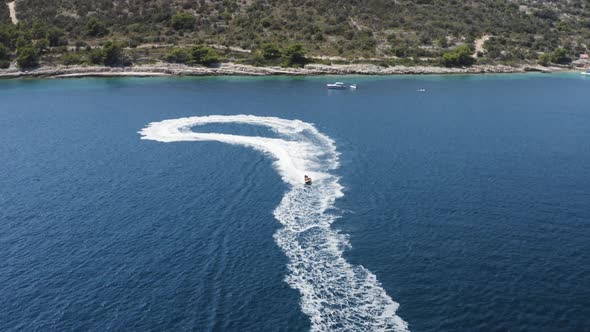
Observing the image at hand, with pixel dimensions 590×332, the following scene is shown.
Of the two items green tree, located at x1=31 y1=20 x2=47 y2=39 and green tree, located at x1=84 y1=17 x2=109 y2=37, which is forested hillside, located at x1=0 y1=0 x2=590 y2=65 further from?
green tree, located at x1=31 y1=20 x2=47 y2=39

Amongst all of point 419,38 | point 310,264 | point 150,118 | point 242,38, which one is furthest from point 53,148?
point 419,38

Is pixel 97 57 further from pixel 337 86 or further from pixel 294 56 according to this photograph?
pixel 337 86

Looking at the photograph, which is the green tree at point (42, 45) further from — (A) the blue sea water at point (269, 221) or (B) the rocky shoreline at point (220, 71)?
(A) the blue sea water at point (269, 221)

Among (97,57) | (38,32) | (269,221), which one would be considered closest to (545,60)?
(97,57)

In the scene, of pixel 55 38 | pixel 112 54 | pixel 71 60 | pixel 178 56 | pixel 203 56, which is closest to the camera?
pixel 71 60

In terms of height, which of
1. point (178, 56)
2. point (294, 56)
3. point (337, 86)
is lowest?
point (337, 86)

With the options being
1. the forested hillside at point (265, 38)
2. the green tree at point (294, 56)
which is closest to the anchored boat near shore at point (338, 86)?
the green tree at point (294, 56)

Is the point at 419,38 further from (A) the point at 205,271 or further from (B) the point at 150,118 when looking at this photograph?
(A) the point at 205,271
